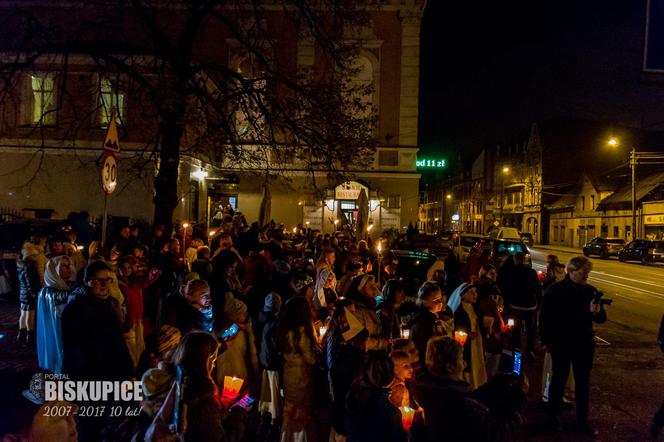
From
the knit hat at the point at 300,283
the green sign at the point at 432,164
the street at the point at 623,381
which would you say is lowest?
the street at the point at 623,381

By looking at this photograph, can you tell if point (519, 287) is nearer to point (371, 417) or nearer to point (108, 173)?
point (371, 417)

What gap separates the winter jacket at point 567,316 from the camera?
5.26 m

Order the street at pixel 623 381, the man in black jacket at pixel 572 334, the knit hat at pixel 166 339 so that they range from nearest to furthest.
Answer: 1. the knit hat at pixel 166 339
2. the man in black jacket at pixel 572 334
3. the street at pixel 623 381

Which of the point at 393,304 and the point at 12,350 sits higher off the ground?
the point at 393,304

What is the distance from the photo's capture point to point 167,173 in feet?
37.3

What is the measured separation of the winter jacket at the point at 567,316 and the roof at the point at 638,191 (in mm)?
42941

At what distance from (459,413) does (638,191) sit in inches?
1932

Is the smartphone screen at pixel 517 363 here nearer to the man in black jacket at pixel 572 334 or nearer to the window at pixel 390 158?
the man in black jacket at pixel 572 334

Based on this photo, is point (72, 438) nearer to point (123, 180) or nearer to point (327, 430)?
point (327, 430)

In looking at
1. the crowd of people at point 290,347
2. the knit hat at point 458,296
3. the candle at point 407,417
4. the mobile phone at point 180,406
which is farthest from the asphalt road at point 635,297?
the mobile phone at point 180,406

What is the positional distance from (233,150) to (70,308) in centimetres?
868

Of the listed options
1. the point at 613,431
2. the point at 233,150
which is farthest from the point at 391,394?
the point at 233,150

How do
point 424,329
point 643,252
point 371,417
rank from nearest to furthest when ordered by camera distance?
point 371,417
point 424,329
point 643,252

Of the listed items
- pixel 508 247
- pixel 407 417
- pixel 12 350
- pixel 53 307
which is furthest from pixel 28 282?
pixel 508 247
